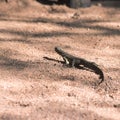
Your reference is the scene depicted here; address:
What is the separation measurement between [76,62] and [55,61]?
0.30 m

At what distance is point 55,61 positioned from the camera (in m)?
5.15

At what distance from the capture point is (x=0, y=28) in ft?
20.2

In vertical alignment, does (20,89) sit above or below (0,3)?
below

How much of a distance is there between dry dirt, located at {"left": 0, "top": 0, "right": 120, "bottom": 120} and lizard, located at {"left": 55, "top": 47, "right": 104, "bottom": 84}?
67mm

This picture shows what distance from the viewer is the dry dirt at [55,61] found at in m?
4.06

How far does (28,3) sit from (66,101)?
3459 millimetres

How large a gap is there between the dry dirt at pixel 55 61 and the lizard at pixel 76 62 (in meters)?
0.07

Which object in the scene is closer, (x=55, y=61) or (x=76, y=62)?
(x=76, y=62)

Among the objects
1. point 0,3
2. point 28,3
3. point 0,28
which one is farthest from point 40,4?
point 0,28

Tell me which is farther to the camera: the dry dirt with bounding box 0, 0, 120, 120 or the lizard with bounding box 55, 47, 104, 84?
the lizard with bounding box 55, 47, 104, 84

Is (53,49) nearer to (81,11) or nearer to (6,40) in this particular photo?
(6,40)

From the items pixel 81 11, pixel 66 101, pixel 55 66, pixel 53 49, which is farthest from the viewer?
pixel 81 11

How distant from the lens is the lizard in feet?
15.8

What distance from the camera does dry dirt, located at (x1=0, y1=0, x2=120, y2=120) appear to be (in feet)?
13.3
